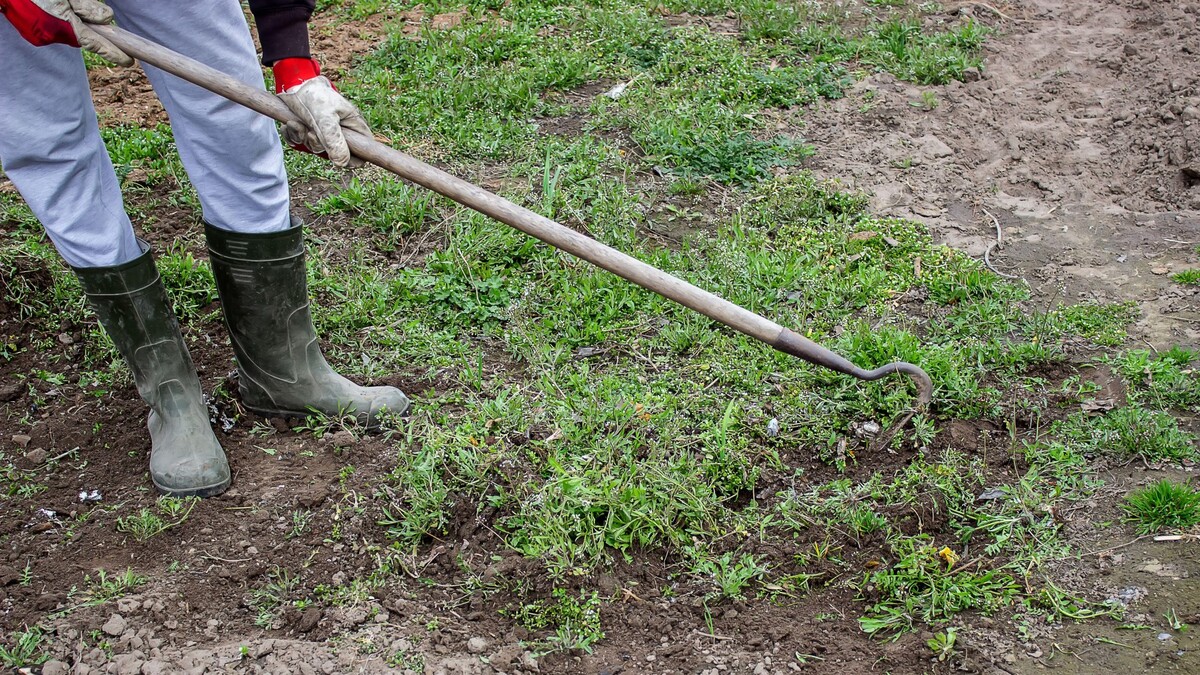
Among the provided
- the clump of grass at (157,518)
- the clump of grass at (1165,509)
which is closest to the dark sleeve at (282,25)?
the clump of grass at (157,518)

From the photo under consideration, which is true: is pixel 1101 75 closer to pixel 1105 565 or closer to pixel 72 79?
pixel 1105 565

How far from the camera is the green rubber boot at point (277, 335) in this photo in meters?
2.89

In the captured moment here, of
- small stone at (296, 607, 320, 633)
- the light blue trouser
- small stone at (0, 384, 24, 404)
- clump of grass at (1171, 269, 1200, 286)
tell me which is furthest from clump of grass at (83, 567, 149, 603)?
clump of grass at (1171, 269, 1200, 286)

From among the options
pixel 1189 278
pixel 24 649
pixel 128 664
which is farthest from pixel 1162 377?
pixel 24 649

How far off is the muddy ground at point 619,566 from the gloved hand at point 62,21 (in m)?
1.23

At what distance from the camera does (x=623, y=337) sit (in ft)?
11.5

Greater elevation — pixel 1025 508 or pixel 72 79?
pixel 72 79

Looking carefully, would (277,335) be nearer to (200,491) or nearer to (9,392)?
(200,491)

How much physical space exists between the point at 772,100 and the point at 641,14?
3.52ft

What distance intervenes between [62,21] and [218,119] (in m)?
0.42

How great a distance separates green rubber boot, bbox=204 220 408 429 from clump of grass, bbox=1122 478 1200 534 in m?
2.18

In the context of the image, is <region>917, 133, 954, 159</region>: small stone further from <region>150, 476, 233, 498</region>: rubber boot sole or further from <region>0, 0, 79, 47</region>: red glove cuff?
<region>0, 0, 79, 47</region>: red glove cuff

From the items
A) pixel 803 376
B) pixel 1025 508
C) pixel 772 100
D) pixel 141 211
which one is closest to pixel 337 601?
pixel 803 376

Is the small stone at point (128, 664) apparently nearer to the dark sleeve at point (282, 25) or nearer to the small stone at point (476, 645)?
the small stone at point (476, 645)
